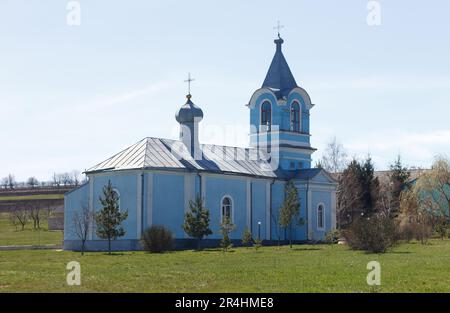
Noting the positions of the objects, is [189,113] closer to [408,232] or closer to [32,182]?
[408,232]

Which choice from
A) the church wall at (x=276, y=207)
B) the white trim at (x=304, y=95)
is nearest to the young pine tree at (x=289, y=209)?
the church wall at (x=276, y=207)

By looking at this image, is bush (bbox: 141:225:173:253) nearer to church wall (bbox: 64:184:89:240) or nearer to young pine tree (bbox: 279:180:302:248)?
church wall (bbox: 64:184:89:240)

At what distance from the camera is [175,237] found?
1332 inches

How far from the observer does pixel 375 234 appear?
87.1 ft

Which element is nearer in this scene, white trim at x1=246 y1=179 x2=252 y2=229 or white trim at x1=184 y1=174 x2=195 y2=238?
white trim at x1=184 y1=174 x2=195 y2=238

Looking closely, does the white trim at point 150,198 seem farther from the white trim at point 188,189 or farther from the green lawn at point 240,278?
the green lawn at point 240,278

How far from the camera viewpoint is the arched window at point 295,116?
43.0 meters

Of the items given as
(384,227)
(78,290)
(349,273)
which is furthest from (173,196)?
(78,290)

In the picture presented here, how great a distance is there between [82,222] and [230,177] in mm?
7884

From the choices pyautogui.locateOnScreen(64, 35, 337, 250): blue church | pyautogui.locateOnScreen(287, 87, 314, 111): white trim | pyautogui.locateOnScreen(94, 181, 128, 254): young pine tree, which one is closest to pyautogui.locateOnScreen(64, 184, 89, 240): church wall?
pyautogui.locateOnScreen(64, 35, 337, 250): blue church

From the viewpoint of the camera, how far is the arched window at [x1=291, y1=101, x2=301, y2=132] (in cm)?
4297

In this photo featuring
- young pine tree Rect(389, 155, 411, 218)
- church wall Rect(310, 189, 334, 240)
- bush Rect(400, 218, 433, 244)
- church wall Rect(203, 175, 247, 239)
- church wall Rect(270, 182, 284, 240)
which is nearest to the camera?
bush Rect(400, 218, 433, 244)

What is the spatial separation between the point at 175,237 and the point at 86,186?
540 cm

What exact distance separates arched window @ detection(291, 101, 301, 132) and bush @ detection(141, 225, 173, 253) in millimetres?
15266
